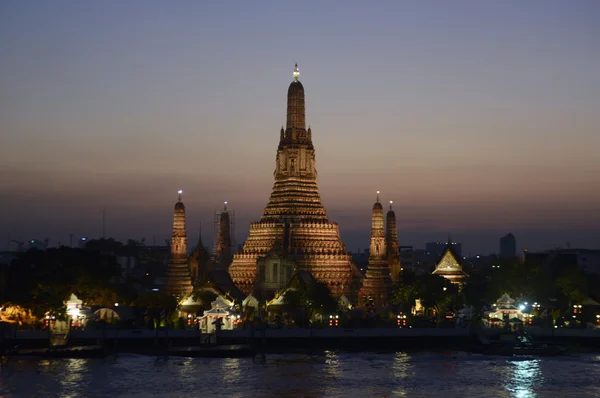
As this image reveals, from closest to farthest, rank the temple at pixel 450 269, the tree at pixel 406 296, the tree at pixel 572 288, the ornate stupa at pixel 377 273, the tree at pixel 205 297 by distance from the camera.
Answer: the tree at pixel 205 297
the tree at pixel 572 288
the tree at pixel 406 296
the ornate stupa at pixel 377 273
the temple at pixel 450 269

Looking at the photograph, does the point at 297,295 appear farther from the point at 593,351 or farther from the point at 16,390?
the point at 16,390

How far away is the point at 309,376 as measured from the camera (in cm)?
7738

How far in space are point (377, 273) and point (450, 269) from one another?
2112 centimetres

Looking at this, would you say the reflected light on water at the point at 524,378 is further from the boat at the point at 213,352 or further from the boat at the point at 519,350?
the boat at the point at 213,352

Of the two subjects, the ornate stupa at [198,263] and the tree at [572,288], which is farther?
the ornate stupa at [198,263]

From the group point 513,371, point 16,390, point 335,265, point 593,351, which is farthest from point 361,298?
point 16,390

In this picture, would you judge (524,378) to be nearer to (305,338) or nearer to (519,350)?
(519,350)

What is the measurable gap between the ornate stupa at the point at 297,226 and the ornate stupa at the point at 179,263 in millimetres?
8950

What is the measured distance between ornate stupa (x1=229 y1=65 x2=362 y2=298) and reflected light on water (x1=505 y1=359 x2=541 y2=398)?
1646 inches

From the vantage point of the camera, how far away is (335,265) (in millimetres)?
127188

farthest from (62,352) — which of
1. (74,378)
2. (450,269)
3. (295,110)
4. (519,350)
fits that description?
(450,269)

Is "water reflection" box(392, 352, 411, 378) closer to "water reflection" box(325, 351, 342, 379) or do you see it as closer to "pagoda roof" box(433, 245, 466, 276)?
"water reflection" box(325, 351, 342, 379)

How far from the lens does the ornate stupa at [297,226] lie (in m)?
126

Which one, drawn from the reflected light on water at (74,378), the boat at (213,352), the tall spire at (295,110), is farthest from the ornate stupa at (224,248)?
the reflected light on water at (74,378)
